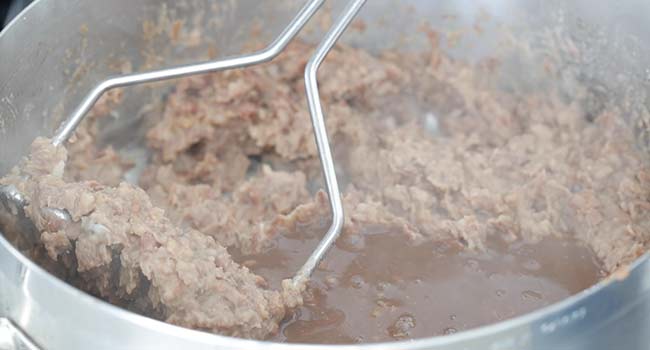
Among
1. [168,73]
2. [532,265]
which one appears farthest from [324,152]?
[532,265]

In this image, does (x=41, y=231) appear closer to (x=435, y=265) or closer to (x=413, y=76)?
(x=435, y=265)

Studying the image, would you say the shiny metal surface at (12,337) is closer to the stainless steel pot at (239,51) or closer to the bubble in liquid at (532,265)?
the stainless steel pot at (239,51)

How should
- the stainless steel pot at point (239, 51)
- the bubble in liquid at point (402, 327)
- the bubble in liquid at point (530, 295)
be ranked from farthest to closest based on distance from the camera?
the bubble in liquid at point (530, 295)
the bubble in liquid at point (402, 327)
the stainless steel pot at point (239, 51)

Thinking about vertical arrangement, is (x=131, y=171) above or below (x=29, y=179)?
below

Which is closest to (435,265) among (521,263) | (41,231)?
(521,263)

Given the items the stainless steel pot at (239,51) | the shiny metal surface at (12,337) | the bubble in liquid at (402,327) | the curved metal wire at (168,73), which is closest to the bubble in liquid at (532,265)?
the bubble in liquid at (402,327)

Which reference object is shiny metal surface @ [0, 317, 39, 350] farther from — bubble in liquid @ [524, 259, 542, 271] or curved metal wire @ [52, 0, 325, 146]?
bubble in liquid @ [524, 259, 542, 271]

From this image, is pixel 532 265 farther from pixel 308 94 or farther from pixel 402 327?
pixel 308 94

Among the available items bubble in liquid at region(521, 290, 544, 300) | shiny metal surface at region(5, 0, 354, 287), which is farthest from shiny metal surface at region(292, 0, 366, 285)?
bubble in liquid at region(521, 290, 544, 300)
